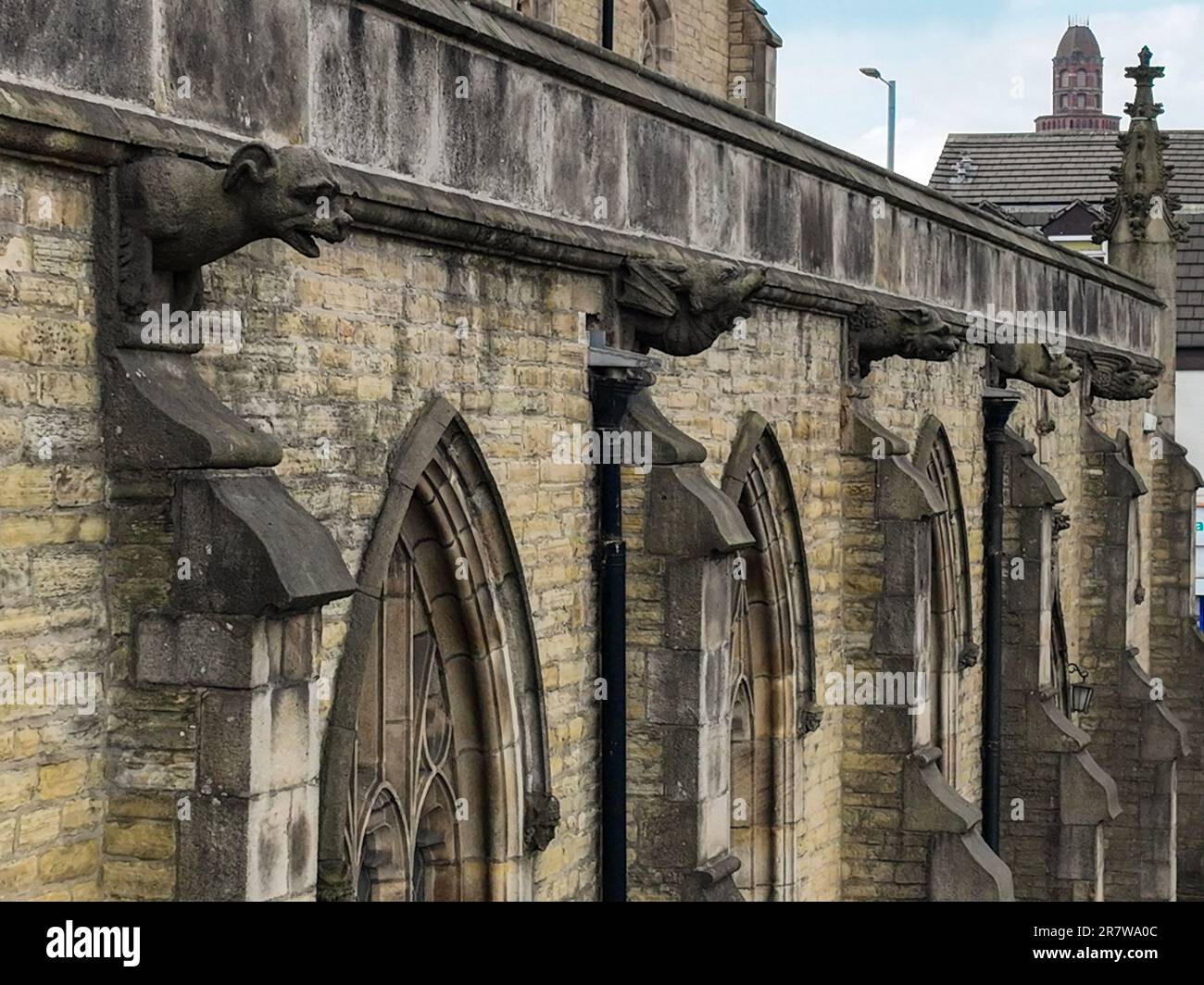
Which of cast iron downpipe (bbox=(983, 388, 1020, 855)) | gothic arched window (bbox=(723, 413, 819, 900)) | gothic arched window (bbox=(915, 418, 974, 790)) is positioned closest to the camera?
gothic arched window (bbox=(723, 413, 819, 900))

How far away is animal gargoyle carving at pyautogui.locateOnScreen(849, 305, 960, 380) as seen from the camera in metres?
14.5

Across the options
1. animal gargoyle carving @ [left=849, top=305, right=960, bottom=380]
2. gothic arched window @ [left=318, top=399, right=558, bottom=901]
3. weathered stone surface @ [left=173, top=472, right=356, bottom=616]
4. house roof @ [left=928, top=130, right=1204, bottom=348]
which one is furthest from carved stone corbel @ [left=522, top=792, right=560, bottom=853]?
house roof @ [left=928, top=130, right=1204, bottom=348]

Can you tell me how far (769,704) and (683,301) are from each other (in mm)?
3507

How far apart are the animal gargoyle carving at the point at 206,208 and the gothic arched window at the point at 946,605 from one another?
1000 centimetres

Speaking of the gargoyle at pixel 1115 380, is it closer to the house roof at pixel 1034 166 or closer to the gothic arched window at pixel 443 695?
the gothic arched window at pixel 443 695

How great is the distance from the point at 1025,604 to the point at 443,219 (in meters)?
11.5

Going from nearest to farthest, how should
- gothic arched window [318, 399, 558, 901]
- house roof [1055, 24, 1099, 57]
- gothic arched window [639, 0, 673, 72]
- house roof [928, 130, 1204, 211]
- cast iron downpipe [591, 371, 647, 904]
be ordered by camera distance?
1. gothic arched window [318, 399, 558, 901]
2. cast iron downpipe [591, 371, 647, 904]
3. gothic arched window [639, 0, 673, 72]
4. house roof [928, 130, 1204, 211]
5. house roof [1055, 24, 1099, 57]

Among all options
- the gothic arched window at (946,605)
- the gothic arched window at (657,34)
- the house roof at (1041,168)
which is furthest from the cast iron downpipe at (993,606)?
the house roof at (1041,168)

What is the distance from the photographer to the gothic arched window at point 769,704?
1323 centimetres

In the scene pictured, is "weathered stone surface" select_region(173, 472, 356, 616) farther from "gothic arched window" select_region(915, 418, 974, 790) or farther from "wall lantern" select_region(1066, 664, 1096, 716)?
"wall lantern" select_region(1066, 664, 1096, 716)

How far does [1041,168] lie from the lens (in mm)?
47750

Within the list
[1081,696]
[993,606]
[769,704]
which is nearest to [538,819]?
[769,704]

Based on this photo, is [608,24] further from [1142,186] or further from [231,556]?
[231,556]

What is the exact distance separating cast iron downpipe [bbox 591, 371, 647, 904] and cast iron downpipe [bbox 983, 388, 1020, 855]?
834cm
